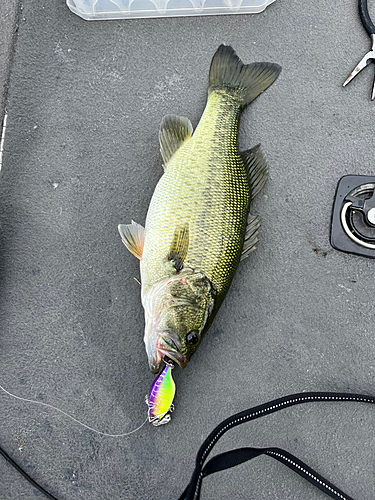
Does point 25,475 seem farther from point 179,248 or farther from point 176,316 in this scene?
point 179,248

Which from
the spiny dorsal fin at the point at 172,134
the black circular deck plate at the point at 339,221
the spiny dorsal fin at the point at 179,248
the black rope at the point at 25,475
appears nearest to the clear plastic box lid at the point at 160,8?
the spiny dorsal fin at the point at 172,134

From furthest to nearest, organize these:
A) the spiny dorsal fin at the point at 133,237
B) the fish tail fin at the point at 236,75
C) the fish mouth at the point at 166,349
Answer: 1. the fish tail fin at the point at 236,75
2. the spiny dorsal fin at the point at 133,237
3. the fish mouth at the point at 166,349

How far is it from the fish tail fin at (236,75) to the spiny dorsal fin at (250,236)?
0.50 meters

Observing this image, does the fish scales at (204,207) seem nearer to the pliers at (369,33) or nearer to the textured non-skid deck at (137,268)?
the textured non-skid deck at (137,268)

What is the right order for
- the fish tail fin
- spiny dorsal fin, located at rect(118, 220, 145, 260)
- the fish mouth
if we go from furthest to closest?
the fish tail fin, spiny dorsal fin, located at rect(118, 220, 145, 260), the fish mouth

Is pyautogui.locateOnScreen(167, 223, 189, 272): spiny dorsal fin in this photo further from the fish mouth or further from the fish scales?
the fish mouth

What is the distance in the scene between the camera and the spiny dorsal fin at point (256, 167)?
1588mm

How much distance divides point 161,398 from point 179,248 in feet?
2.05

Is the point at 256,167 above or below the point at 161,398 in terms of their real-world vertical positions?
above

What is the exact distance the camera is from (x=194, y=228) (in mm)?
1427

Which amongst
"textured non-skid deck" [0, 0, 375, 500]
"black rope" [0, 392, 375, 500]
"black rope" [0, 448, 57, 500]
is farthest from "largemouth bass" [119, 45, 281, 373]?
"black rope" [0, 448, 57, 500]

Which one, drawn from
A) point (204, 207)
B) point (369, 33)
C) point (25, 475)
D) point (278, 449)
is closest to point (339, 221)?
point (204, 207)

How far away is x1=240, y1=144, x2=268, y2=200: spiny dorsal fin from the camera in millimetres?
1588

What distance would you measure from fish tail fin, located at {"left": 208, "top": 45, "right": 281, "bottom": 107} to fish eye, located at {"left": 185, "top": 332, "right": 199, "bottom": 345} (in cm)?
95
